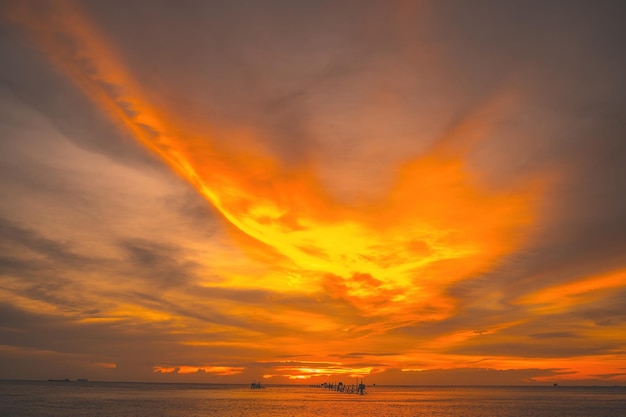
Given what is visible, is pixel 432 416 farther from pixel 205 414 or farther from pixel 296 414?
pixel 205 414

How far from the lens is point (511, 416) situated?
9494 centimetres

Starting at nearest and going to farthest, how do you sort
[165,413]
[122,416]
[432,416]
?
[122,416] → [165,413] → [432,416]

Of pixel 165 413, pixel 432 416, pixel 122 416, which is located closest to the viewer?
pixel 122 416

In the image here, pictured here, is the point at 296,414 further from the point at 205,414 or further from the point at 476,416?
the point at 476,416

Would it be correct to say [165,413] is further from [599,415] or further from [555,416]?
[599,415]

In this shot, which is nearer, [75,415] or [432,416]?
[75,415]

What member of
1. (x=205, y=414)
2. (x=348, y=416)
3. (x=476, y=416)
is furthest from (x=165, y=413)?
(x=476, y=416)

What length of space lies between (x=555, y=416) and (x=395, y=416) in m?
34.5

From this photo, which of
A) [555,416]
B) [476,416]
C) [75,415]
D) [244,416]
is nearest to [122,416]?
[75,415]

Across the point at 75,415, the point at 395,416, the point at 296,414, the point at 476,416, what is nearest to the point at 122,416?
the point at 75,415

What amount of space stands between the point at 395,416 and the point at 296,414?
62.7 ft

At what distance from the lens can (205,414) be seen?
8794 centimetres

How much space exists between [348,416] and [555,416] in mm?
43918

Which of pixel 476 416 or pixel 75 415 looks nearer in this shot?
pixel 75 415
